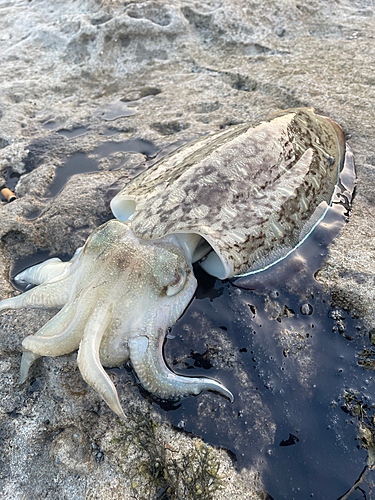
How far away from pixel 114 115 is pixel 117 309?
3.56 meters

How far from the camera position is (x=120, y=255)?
91.0 inches

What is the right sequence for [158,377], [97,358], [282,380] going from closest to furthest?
[97,358]
[158,377]
[282,380]

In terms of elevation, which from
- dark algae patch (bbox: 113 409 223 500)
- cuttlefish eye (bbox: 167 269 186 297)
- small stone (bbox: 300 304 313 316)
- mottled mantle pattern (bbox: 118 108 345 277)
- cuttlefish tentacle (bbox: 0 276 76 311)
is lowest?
dark algae patch (bbox: 113 409 223 500)

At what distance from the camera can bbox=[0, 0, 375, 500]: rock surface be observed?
84.2 inches

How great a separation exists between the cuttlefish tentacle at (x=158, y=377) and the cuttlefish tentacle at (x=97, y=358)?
23 cm

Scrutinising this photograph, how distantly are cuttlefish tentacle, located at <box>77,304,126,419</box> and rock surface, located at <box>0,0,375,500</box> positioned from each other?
38 cm

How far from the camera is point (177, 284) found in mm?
2373

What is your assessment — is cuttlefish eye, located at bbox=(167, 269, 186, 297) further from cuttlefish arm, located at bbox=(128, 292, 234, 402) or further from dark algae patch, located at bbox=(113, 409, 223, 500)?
dark algae patch, located at bbox=(113, 409, 223, 500)

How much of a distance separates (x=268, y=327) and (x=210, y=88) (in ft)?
13.2

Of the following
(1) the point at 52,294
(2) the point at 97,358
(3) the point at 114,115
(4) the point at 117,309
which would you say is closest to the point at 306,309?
(4) the point at 117,309

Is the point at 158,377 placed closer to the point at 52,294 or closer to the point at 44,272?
the point at 52,294

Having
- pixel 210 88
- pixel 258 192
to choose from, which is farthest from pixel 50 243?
pixel 210 88

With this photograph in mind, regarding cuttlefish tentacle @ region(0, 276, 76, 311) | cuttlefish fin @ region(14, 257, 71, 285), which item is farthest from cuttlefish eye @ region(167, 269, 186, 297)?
cuttlefish fin @ region(14, 257, 71, 285)

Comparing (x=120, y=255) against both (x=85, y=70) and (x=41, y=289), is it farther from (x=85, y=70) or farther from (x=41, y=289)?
(x=85, y=70)
